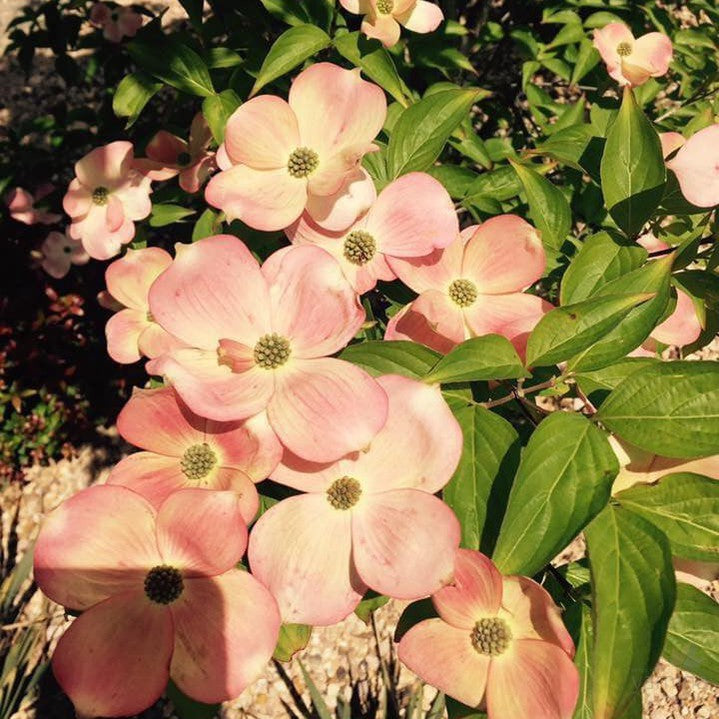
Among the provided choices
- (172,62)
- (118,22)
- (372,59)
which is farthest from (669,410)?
(118,22)

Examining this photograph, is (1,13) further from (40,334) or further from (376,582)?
(376,582)

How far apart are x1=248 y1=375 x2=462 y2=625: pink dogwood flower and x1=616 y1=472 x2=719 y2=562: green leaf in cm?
19

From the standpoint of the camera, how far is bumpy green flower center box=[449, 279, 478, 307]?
0.81 m

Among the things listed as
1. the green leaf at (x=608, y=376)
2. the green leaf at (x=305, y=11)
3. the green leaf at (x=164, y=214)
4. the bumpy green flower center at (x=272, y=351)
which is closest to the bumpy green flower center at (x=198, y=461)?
the bumpy green flower center at (x=272, y=351)

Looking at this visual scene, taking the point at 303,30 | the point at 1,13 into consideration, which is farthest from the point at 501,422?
the point at 1,13

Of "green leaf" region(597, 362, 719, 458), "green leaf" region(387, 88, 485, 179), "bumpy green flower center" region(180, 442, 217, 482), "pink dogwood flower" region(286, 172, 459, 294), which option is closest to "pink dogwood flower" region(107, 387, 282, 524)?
"bumpy green flower center" region(180, 442, 217, 482)

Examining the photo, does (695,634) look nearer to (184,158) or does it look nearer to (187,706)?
(187,706)

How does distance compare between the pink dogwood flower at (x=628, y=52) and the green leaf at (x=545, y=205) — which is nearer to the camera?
the green leaf at (x=545, y=205)

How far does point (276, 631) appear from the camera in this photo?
24.0 inches

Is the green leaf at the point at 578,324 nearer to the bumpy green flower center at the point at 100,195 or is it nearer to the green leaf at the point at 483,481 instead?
the green leaf at the point at 483,481

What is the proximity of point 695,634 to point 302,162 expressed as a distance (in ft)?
2.35

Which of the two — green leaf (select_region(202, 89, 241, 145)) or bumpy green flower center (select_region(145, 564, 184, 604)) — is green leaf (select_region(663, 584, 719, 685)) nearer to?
bumpy green flower center (select_region(145, 564, 184, 604))

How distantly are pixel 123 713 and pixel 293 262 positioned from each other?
18.2 inches

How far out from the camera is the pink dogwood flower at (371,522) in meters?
Answer: 0.62
